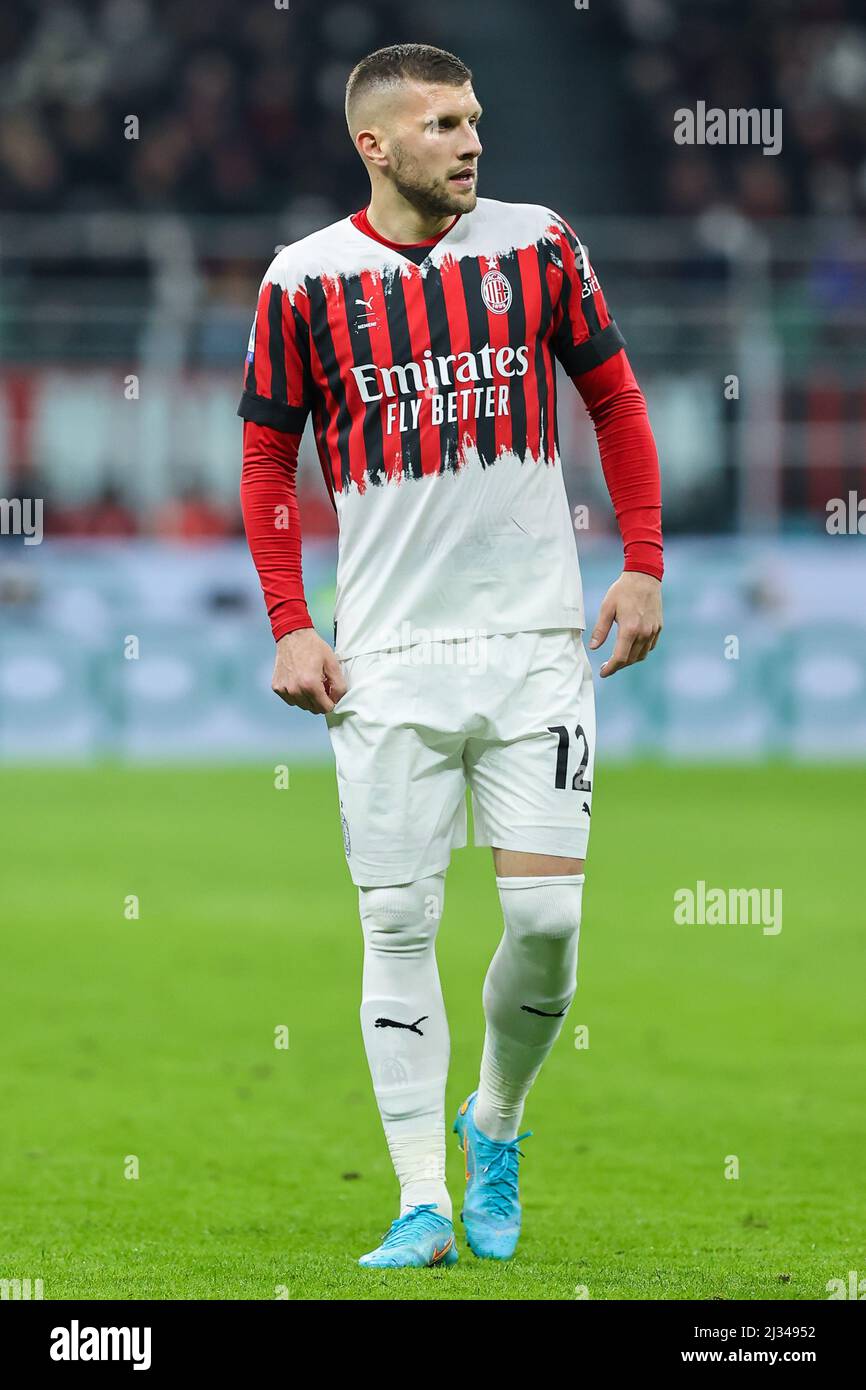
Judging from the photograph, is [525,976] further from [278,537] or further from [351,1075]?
[351,1075]

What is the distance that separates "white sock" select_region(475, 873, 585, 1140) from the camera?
4027 mm

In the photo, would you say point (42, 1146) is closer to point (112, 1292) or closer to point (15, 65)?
point (112, 1292)

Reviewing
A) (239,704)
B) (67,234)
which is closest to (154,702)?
(239,704)

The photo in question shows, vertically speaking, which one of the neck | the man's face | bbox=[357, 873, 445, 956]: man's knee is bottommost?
bbox=[357, 873, 445, 956]: man's knee

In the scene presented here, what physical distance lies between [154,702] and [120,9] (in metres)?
8.54

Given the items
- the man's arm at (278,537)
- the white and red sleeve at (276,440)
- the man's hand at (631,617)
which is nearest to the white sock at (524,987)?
the man's hand at (631,617)

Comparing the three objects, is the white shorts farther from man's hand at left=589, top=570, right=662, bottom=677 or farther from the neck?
the neck

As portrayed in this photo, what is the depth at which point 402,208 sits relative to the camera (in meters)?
4.12

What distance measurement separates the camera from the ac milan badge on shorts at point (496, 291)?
4078mm

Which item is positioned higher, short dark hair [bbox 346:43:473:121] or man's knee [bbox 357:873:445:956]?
short dark hair [bbox 346:43:473:121]

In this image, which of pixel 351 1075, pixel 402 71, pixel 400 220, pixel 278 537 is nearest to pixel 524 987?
pixel 278 537

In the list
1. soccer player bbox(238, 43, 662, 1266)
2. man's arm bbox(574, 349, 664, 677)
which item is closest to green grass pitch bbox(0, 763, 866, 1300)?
soccer player bbox(238, 43, 662, 1266)

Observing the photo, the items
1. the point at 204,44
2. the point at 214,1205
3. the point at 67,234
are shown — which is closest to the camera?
the point at 214,1205

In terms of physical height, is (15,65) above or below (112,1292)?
above
